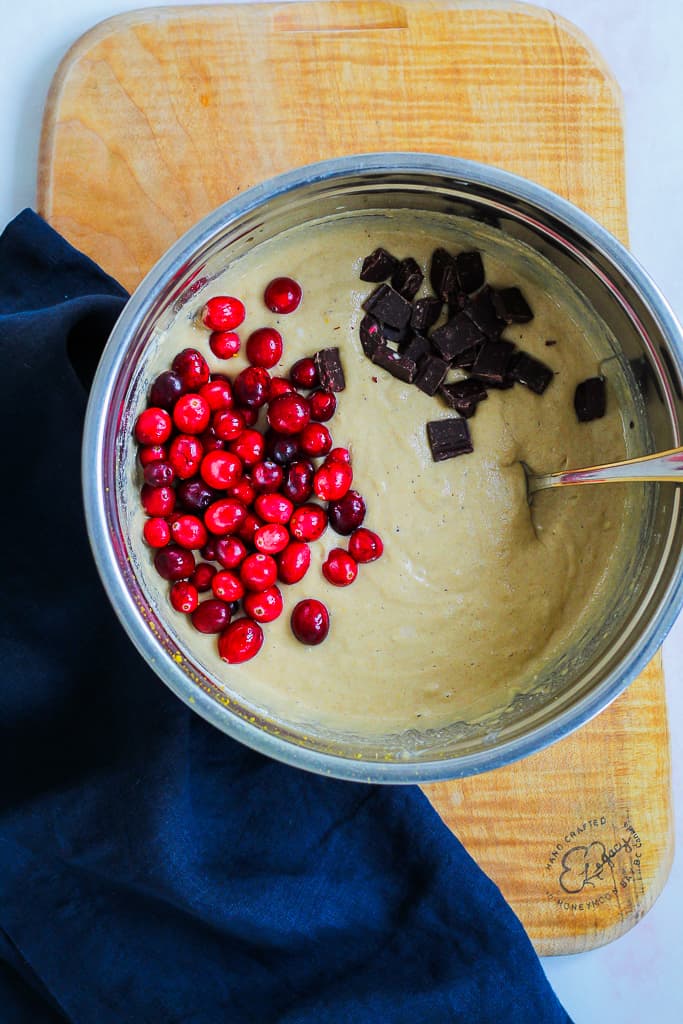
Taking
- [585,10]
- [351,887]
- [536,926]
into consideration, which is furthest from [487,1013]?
[585,10]

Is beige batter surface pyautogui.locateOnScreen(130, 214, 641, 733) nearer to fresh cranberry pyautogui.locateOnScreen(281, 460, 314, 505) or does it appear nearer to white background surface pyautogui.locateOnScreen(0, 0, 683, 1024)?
fresh cranberry pyautogui.locateOnScreen(281, 460, 314, 505)

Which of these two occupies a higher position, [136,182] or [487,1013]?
[136,182]

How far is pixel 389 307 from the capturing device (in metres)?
1.32

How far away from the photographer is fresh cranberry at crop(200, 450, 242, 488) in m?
1.32

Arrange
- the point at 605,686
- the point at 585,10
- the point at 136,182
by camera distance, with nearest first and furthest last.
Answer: the point at 605,686
the point at 136,182
the point at 585,10

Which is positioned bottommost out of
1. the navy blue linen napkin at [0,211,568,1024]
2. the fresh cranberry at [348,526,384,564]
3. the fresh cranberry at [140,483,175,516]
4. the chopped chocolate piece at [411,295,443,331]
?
the navy blue linen napkin at [0,211,568,1024]

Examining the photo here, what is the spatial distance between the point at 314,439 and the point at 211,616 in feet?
0.93

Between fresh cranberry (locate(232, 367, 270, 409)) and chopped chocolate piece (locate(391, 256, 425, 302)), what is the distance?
230 mm

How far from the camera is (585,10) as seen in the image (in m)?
1.64

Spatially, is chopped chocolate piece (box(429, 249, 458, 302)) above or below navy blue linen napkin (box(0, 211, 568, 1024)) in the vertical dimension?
above

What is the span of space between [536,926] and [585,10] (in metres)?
1.54

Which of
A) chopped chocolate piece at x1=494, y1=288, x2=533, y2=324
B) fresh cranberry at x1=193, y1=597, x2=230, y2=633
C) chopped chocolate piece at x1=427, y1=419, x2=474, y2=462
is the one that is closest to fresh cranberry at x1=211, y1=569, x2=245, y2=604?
fresh cranberry at x1=193, y1=597, x2=230, y2=633

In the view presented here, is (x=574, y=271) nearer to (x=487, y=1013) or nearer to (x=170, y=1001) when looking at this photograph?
(x=487, y=1013)

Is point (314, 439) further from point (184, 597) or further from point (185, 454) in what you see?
point (184, 597)
